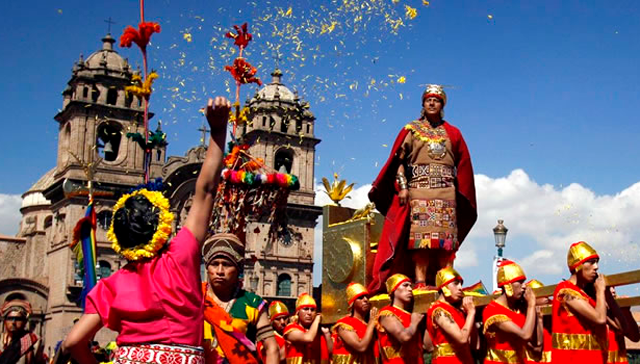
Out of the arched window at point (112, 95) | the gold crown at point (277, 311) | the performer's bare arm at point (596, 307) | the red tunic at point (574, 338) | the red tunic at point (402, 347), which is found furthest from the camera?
the arched window at point (112, 95)

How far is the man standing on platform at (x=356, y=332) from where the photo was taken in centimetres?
Answer: 797

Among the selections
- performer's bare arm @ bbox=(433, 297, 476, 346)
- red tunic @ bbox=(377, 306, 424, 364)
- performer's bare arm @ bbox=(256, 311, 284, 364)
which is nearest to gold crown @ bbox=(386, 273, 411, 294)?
red tunic @ bbox=(377, 306, 424, 364)

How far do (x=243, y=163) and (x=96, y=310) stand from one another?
312 inches

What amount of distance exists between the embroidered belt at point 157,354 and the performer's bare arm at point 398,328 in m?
3.44

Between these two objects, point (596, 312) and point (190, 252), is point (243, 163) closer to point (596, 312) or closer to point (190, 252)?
point (596, 312)

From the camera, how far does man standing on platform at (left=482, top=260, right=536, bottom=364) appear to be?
6.46 m

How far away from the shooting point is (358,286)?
8422 millimetres

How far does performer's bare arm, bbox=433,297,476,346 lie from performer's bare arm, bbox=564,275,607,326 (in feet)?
3.03

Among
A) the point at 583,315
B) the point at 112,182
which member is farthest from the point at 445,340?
the point at 112,182

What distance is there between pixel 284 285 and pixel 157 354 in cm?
4669

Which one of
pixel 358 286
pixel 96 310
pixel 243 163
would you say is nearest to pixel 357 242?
pixel 358 286

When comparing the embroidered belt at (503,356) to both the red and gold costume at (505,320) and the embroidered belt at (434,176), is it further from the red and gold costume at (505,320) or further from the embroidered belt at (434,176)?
the embroidered belt at (434,176)

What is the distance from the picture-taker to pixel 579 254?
20.7ft

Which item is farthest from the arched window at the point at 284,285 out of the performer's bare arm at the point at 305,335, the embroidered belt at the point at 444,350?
the embroidered belt at the point at 444,350
